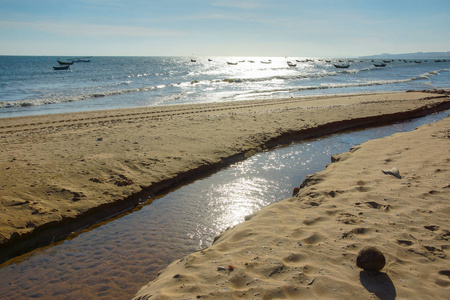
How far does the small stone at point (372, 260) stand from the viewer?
2904 mm

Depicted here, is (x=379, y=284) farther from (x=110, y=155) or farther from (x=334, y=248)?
(x=110, y=155)

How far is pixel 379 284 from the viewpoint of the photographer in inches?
111

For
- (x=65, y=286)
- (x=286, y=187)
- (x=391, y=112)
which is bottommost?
(x=65, y=286)

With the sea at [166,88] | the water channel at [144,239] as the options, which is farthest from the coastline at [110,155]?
the sea at [166,88]

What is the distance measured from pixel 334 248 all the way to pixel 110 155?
18.8ft

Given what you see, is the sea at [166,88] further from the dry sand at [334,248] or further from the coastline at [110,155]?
the dry sand at [334,248]

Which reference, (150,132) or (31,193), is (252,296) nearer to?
(31,193)

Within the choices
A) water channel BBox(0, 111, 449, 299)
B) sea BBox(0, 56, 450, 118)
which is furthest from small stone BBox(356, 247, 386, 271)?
sea BBox(0, 56, 450, 118)

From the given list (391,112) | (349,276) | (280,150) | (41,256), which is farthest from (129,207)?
(391,112)

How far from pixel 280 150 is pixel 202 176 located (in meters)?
3.10

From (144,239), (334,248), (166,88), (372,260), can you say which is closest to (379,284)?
Answer: (372,260)

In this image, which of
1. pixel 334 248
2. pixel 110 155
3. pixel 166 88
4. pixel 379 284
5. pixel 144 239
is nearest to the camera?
pixel 379 284

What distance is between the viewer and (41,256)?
430 centimetres

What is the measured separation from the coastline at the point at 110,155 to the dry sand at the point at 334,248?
2456mm
